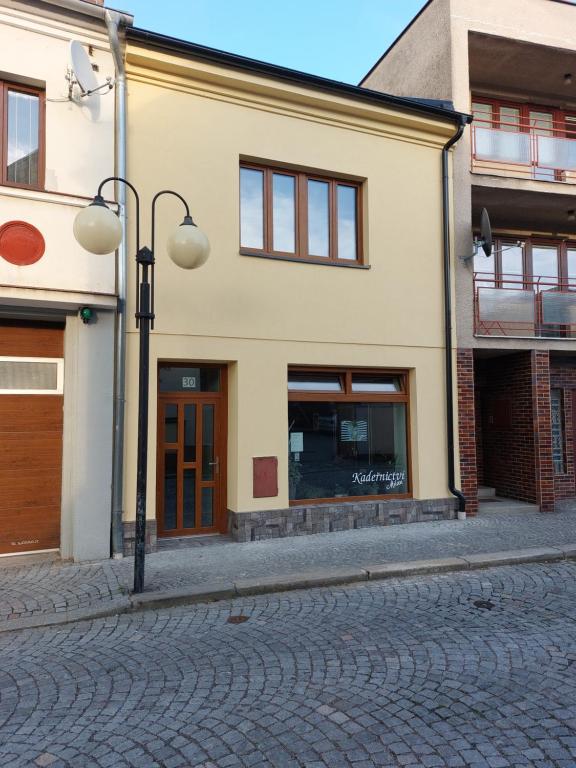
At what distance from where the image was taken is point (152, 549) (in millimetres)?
6883

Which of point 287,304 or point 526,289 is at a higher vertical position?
point 526,289

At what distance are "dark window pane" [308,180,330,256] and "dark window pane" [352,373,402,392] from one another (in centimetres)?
205

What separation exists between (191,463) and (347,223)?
455 cm

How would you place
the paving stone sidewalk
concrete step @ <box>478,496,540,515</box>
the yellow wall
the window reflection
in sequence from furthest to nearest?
the window reflection
concrete step @ <box>478,496,540,515</box>
the yellow wall
the paving stone sidewalk

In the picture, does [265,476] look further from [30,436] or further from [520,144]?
[520,144]

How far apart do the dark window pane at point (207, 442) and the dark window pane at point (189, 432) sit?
0.15 m

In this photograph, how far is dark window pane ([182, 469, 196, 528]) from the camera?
7543 mm

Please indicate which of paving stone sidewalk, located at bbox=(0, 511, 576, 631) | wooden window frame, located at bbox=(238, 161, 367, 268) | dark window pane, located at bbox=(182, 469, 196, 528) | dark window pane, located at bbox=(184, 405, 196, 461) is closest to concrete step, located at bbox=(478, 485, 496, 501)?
paving stone sidewalk, located at bbox=(0, 511, 576, 631)

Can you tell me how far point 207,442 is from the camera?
771cm

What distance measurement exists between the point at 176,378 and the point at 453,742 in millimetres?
5652

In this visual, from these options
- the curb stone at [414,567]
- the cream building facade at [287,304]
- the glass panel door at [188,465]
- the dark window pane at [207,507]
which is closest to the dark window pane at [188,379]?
the cream building facade at [287,304]

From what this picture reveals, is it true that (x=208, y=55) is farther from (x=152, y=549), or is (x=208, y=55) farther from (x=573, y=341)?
(x=573, y=341)

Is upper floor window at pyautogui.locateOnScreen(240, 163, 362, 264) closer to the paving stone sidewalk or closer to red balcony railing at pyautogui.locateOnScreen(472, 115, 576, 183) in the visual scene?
red balcony railing at pyautogui.locateOnScreen(472, 115, 576, 183)

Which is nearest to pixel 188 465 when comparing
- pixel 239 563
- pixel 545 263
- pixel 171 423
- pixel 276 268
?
pixel 171 423
